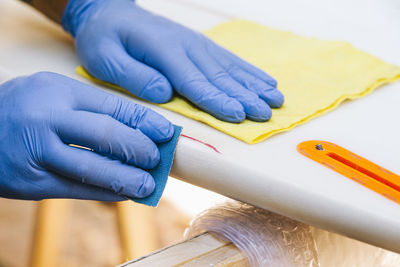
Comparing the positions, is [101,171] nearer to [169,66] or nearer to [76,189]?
[76,189]

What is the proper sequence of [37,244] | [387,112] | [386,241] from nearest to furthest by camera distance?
[386,241], [387,112], [37,244]

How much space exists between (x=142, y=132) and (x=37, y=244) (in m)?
0.79

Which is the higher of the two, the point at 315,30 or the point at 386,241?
the point at 315,30

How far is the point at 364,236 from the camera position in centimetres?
51

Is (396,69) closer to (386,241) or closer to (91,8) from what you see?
(386,241)

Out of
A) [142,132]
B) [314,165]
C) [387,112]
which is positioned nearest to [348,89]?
[387,112]

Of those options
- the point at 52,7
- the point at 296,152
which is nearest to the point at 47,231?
the point at 52,7

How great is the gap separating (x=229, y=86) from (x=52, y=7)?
451 millimetres

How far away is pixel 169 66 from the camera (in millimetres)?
703

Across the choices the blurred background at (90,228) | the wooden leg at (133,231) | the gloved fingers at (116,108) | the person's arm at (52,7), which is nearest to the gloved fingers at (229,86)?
the gloved fingers at (116,108)

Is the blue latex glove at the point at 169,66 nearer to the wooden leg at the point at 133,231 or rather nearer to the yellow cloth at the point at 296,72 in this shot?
the yellow cloth at the point at 296,72

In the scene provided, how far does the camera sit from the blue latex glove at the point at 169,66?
2.19ft

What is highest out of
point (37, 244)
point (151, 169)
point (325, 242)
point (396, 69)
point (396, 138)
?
point (396, 69)

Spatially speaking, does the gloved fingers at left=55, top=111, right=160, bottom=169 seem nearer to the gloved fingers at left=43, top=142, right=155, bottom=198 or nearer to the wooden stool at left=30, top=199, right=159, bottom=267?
the gloved fingers at left=43, top=142, right=155, bottom=198
